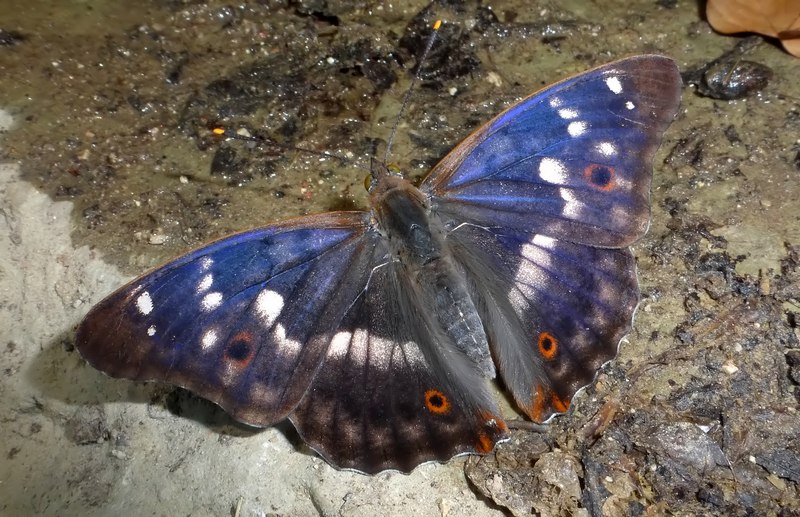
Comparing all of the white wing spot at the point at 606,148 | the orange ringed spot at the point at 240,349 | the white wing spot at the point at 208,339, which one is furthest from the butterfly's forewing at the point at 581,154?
the white wing spot at the point at 208,339

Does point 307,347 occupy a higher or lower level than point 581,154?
lower

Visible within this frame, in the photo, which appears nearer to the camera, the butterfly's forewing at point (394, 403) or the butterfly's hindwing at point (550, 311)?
the butterfly's forewing at point (394, 403)

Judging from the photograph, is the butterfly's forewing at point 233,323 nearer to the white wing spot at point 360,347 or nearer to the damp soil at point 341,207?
the white wing spot at point 360,347

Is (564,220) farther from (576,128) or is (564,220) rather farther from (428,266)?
(428,266)

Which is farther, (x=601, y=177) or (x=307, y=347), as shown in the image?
(x=601, y=177)

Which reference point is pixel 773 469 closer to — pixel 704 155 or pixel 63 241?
pixel 704 155

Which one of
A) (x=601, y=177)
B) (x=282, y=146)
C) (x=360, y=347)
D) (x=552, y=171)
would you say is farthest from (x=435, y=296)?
(x=282, y=146)

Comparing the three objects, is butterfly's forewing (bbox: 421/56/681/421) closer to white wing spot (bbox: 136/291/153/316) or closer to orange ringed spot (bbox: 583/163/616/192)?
orange ringed spot (bbox: 583/163/616/192)
